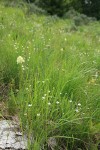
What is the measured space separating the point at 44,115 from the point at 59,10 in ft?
50.5

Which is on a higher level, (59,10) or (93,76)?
(93,76)

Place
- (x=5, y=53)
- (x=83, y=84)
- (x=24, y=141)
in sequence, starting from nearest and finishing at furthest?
(x=24, y=141), (x=83, y=84), (x=5, y=53)

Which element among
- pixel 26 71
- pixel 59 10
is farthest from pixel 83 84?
pixel 59 10

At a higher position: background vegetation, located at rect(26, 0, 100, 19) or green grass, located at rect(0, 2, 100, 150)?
green grass, located at rect(0, 2, 100, 150)

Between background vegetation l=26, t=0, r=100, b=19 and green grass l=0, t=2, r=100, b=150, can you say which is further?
background vegetation l=26, t=0, r=100, b=19

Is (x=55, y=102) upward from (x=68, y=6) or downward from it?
upward

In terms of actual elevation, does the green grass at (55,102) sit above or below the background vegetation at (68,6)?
above

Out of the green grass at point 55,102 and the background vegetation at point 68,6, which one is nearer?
the green grass at point 55,102

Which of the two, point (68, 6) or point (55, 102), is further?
point (68, 6)

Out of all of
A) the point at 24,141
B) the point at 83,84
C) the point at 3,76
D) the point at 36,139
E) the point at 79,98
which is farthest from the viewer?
the point at 3,76

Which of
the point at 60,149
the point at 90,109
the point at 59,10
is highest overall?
the point at 90,109

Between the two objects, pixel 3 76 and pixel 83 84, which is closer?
pixel 83 84

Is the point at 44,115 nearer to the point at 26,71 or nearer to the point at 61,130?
the point at 61,130

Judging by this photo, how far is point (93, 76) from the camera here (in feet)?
11.2
